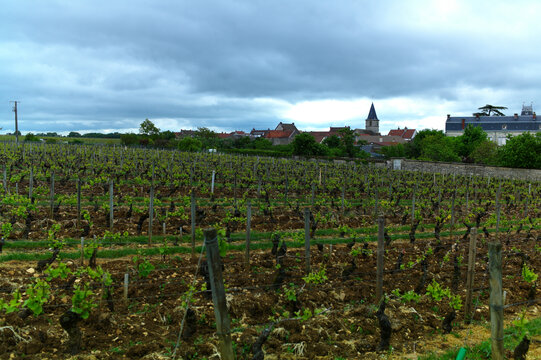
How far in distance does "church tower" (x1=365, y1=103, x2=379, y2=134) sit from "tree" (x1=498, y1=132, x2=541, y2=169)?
8405cm

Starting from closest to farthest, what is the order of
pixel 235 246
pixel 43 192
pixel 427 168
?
1. pixel 235 246
2. pixel 43 192
3. pixel 427 168

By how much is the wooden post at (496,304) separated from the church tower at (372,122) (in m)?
126

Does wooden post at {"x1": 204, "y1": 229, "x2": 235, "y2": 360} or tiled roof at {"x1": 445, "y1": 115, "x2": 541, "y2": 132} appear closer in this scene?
wooden post at {"x1": 204, "y1": 229, "x2": 235, "y2": 360}

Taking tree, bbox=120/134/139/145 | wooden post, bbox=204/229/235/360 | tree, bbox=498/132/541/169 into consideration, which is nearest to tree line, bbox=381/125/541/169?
tree, bbox=498/132/541/169

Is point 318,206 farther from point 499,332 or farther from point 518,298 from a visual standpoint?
point 499,332

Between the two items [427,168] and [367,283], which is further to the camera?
[427,168]

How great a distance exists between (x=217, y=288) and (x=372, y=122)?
426 feet

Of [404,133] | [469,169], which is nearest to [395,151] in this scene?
[469,169]

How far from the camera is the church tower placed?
12712 centimetres

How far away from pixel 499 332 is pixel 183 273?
574 centimetres

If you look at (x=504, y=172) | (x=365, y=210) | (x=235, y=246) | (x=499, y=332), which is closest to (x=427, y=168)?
(x=504, y=172)

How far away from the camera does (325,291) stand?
23.9 feet

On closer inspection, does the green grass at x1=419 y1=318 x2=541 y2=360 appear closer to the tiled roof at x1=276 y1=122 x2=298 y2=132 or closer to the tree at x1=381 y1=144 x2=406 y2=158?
the tree at x1=381 y1=144 x2=406 y2=158

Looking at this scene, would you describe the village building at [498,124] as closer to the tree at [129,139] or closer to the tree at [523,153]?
the tree at [523,153]
